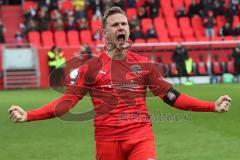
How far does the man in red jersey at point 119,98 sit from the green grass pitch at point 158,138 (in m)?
4.70

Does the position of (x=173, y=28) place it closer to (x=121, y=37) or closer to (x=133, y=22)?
(x=133, y=22)

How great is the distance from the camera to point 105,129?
17.8 ft

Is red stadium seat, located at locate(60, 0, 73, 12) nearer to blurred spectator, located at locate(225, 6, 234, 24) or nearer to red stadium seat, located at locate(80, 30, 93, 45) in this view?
red stadium seat, located at locate(80, 30, 93, 45)

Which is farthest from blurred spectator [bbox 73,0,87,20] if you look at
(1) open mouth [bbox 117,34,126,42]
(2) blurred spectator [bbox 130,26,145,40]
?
(1) open mouth [bbox 117,34,126,42]

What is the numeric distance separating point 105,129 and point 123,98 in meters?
0.33

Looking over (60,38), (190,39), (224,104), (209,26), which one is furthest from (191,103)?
(209,26)

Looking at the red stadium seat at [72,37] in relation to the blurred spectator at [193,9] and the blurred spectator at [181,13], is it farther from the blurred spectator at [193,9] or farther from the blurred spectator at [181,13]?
the blurred spectator at [193,9]

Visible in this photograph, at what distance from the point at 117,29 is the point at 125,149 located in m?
1.03

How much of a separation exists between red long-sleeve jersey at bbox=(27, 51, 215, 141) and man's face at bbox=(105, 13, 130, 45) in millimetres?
249

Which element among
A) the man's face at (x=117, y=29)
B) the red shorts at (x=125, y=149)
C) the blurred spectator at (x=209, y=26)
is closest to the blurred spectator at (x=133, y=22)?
the blurred spectator at (x=209, y=26)

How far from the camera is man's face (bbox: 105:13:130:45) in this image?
5.38 metres

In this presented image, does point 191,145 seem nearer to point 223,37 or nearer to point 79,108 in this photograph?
point 79,108

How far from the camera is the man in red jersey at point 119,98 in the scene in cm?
536

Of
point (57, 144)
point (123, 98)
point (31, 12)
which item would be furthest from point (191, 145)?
point (31, 12)
